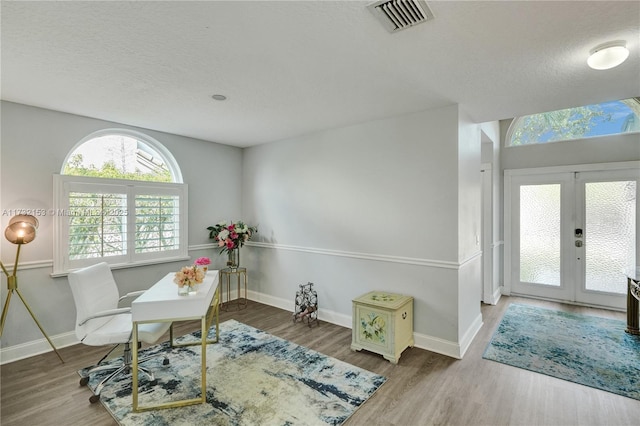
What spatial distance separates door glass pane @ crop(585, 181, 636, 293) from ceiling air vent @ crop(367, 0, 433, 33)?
470 cm

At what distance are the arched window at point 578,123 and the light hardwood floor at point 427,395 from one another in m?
3.78

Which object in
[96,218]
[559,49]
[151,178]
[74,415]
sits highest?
[559,49]

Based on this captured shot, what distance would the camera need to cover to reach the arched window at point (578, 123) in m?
4.33

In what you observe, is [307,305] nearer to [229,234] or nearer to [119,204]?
[229,234]

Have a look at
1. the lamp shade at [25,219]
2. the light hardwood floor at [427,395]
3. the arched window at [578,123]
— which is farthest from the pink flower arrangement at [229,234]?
the arched window at [578,123]

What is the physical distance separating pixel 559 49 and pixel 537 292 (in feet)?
14.3

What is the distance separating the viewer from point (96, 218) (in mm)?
3498

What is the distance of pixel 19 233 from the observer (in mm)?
2770

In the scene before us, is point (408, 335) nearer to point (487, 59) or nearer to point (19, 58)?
point (487, 59)

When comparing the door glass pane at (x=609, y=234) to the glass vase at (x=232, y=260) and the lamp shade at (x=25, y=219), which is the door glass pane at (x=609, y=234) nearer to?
the glass vase at (x=232, y=260)

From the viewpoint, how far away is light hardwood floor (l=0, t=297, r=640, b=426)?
2.12 meters

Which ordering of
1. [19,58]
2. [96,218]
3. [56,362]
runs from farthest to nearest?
[96,218]
[56,362]
[19,58]

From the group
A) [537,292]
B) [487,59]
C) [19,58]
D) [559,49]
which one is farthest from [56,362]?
[537,292]

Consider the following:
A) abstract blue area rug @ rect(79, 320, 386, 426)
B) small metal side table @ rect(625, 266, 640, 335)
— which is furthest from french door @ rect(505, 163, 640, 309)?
abstract blue area rug @ rect(79, 320, 386, 426)
